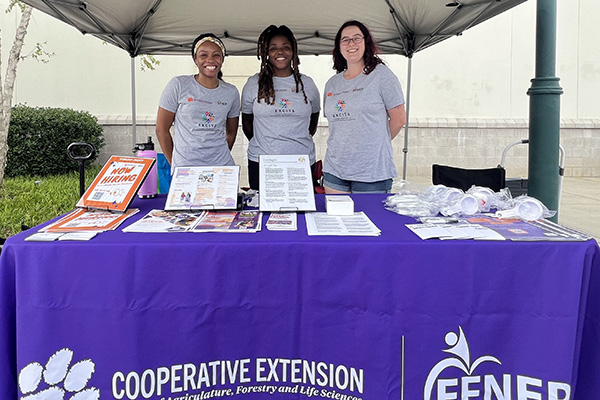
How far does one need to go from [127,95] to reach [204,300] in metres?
8.67

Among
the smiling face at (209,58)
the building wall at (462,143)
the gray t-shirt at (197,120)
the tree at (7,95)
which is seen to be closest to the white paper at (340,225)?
Answer: the gray t-shirt at (197,120)

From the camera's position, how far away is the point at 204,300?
4.67 feet

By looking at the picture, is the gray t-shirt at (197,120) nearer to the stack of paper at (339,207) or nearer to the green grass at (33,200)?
the stack of paper at (339,207)

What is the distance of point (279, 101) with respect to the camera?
2604mm

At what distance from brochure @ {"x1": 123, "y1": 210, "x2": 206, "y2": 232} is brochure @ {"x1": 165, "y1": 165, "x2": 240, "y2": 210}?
35mm

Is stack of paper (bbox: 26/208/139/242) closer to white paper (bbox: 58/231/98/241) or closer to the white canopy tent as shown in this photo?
white paper (bbox: 58/231/98/241)

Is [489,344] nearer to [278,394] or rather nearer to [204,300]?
[278,394]

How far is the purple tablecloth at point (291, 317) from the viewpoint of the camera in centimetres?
138

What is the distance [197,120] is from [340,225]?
1.38m

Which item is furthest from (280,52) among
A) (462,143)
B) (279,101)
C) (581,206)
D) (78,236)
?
(462,143)

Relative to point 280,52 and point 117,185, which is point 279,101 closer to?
point 280,52

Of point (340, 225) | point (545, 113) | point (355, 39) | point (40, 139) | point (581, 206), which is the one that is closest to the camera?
point (340, 225)

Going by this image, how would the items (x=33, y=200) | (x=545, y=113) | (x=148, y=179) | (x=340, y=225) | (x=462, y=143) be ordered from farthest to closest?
(x=462, y=143) < (x=33, y=200) < (x=545, y=113) < (x=148, y=179) < (x=340, y=225)

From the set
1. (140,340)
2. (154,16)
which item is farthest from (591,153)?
(140,340)
